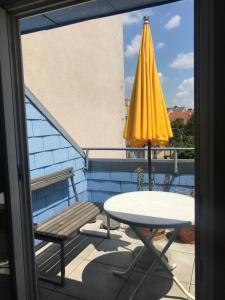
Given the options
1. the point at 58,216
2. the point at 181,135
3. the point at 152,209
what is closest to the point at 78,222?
the point at 58,216

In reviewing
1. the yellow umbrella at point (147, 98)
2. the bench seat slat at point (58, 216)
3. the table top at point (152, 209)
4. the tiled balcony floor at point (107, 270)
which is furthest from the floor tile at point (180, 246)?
the yellow umbrella at point (147, 98)

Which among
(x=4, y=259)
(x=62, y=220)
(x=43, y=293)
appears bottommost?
(x=43, y=293)

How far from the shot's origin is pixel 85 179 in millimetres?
3955

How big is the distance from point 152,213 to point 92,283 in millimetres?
844

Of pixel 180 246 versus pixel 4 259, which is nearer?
pixel 4 259

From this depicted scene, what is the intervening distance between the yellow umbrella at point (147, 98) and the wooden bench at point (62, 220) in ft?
3.01

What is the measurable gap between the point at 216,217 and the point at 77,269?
6.03 feet

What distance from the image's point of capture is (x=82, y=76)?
21.3 feet

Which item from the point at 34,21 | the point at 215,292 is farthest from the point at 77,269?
the point at 34,21

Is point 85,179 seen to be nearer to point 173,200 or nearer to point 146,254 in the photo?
point 146,254

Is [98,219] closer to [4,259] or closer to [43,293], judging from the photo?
[43,293]

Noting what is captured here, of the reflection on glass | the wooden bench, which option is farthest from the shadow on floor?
the reflection on glass

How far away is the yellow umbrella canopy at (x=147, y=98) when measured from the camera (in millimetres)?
2730

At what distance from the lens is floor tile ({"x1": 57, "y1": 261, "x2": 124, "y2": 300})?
6.98 feet
